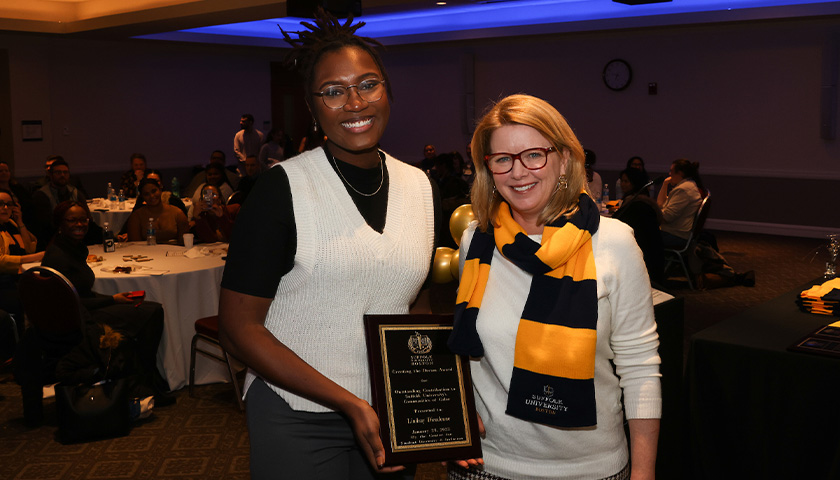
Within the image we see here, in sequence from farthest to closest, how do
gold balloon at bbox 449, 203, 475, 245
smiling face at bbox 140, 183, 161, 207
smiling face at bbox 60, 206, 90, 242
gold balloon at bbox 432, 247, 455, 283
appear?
smiling face at bbox 140, 183, 161, 207 < smiling face at bbox 60, 206, 90, 242 < gold balloon at bbox 449, 203, 475, 245 < gold balloon at bbox 432, 247, 455, 283

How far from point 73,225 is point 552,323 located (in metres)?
4.05

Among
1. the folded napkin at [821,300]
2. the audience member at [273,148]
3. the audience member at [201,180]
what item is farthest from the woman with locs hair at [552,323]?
the audience member at [273,148]

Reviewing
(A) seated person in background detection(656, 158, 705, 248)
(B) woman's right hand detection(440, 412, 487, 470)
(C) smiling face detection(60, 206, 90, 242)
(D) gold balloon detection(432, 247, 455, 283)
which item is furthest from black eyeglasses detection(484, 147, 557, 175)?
(A) seated person in background detection(656, 158, 705, 248)

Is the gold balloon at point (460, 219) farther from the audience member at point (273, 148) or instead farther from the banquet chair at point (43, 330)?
the audience member at point (273, 148)

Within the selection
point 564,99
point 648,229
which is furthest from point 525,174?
point 564,99

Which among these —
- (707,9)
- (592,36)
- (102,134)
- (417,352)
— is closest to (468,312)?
(417,352)

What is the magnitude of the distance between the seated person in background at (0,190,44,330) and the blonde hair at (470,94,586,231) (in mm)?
4823

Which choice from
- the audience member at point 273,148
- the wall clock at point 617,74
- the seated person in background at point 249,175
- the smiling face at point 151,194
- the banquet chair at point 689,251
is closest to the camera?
the smiling face at point 151,194

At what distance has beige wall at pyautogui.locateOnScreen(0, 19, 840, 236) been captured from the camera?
1104 cm

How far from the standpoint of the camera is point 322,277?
1.54 m

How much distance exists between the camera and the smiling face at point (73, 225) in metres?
4.83

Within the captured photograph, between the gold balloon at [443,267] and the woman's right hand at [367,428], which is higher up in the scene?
the gold balloon at [443,267]

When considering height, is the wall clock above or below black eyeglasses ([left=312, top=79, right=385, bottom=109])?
above

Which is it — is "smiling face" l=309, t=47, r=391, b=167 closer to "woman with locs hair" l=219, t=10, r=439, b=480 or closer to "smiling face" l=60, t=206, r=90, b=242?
"woman with locs hair" l=219, t=10, r=439, b=480
